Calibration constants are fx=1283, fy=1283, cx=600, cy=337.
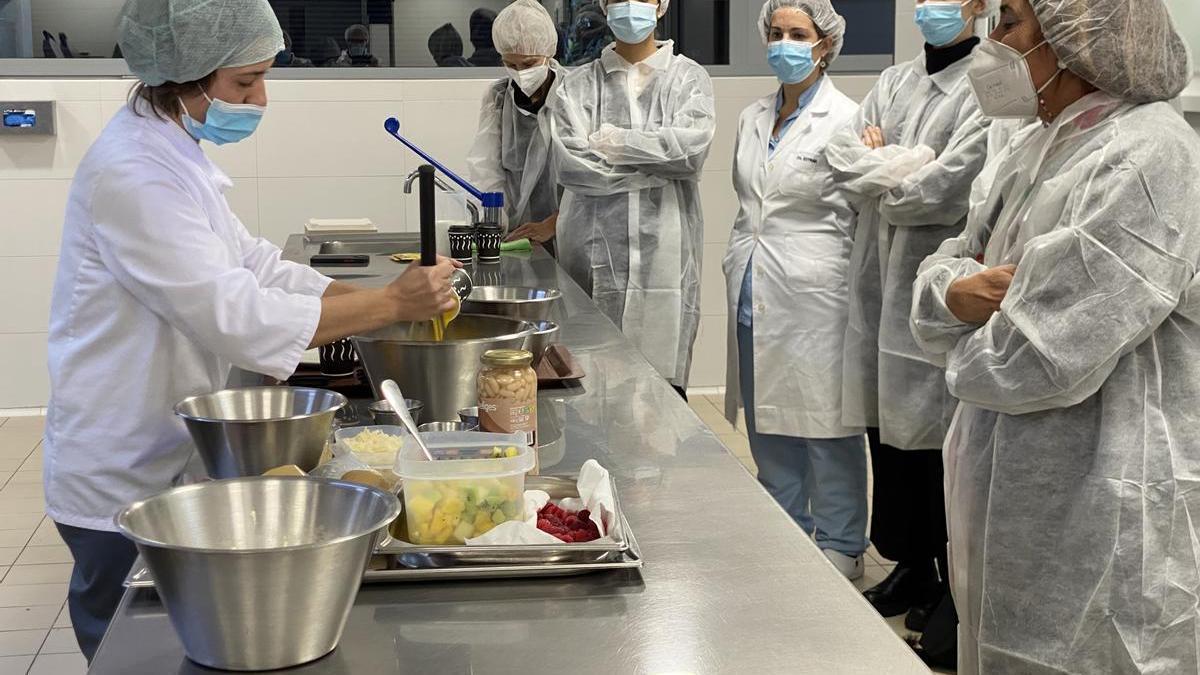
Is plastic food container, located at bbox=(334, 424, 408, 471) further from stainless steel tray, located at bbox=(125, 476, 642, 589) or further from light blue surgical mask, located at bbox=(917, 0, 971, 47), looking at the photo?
light blue surgical mask, located at bbox=(917, 0, 971, 47)

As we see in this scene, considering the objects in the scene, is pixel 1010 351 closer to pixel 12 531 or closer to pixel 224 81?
pixel 224 81

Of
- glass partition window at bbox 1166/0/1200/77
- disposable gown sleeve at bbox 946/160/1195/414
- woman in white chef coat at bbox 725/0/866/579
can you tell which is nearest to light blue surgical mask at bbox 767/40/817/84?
woman in white chef coat at bbox 725/0/866/579

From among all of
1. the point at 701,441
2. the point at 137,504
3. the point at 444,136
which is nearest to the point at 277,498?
the point at 137,504

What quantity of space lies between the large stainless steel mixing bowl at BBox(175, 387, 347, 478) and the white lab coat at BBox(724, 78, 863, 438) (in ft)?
6.82

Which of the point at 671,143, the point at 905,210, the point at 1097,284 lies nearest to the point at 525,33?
the point at 671,143

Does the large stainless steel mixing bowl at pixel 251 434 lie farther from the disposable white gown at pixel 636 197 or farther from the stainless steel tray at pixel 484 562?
the disposable white gown at pixel 636 197

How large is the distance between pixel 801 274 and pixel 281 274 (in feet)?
5.55

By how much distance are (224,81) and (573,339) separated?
0.97 metres

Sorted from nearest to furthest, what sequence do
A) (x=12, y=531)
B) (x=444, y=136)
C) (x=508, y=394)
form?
(x=508, y=394) < (x=12, y=531) < (x=444, y=136)

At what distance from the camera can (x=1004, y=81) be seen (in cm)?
221

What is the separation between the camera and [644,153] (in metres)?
3.66

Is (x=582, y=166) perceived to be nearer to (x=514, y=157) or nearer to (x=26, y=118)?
(x=514, y=157)

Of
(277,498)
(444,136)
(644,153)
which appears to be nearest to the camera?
(277,498)

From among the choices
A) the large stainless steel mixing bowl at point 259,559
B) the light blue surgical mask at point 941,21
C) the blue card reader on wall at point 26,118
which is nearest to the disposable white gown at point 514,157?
the light blue surgical mask at point 941,21
